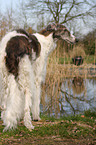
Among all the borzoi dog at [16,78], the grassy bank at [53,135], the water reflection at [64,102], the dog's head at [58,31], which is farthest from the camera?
the water reflection at [64,102]

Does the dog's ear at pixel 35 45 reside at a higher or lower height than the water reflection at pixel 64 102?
higher

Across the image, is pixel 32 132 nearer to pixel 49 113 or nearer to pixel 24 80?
pixel 24 80

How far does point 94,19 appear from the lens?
69.5 feet

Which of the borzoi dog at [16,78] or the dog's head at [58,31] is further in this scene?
the dog's head at [58,31]

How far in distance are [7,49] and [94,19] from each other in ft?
62.2

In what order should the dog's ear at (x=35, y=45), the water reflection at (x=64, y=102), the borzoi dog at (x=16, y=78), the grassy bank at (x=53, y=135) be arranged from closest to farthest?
the grassy bank at (x=53, y=135), the borzoi dog at (x=16, y=78), the dog's ear at (x=35, y=45), the water reflection at (x=64, y=102)

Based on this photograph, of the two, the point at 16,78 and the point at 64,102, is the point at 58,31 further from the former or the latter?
the point at 64,102

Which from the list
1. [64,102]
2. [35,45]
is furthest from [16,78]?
[64,102]

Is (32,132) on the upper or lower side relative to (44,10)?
lower

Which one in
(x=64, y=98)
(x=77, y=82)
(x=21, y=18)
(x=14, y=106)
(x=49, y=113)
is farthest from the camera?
(x=77, y=82)

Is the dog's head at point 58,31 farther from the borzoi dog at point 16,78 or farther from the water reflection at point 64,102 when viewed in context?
the water reflection at point 64,102

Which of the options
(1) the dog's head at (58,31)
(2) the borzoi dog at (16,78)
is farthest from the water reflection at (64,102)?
(2) the borzoi dog at (16,78)

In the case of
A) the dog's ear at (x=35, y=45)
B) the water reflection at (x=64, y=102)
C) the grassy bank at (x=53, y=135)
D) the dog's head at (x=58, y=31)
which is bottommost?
the water reflection at (x=64, y=102)

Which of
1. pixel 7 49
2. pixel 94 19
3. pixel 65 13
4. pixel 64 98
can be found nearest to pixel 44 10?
pixel 65 13
